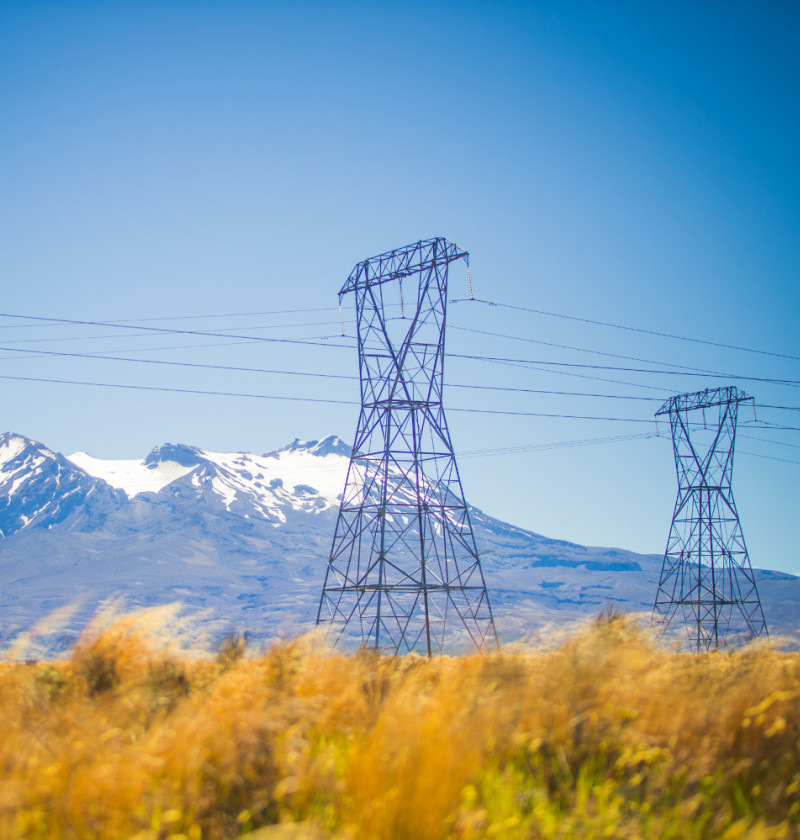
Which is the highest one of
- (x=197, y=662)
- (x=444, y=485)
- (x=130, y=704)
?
(x=444, y=485)

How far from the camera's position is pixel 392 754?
273 inches

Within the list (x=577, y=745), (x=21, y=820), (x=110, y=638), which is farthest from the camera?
(x=110, y=638)

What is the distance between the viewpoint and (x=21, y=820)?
5.91 m

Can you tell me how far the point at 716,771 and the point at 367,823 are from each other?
4092 mm

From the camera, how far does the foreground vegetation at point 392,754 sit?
616 centimetres

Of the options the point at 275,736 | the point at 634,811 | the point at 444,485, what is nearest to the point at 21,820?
the point at 275,736

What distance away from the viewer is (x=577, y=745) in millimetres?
8312

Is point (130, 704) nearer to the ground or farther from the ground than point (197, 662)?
farther from the ground

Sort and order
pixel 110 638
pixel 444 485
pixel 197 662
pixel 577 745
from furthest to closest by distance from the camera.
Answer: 1. pixel 444 485
2. pixel 197 662
3. pixel 110 638
4. pixel 577 745

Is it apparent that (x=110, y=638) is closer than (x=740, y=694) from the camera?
No

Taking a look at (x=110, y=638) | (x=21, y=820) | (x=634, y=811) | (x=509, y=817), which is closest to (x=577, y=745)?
(x=634, y=811)

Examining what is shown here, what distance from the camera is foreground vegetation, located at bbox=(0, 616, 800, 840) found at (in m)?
6.16

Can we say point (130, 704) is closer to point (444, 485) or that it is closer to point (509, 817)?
point (509, 817)

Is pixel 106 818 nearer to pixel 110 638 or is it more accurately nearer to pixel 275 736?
pixel 275 736
